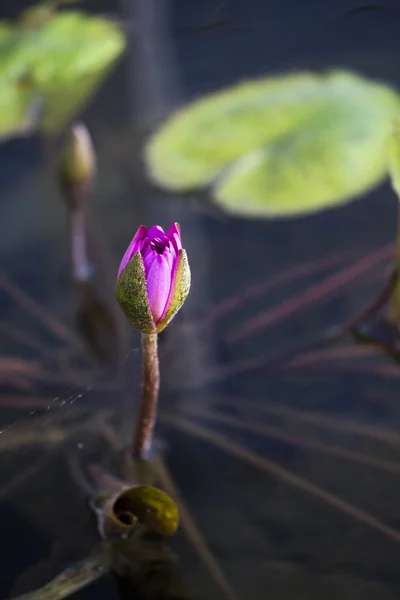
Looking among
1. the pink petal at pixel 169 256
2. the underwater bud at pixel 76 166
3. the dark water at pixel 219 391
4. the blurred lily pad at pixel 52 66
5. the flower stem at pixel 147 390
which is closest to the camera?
the pink petal at pixel 169 256

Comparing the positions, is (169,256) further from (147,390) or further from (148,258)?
(147,390)

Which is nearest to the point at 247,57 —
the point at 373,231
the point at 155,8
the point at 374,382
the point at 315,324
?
the point at 155,8

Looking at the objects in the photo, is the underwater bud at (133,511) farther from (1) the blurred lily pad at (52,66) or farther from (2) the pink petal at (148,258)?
(1) the blurred lily pad at (52,66)

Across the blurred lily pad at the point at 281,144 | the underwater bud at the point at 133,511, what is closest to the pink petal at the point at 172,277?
the underwater bud at the point at 133,511

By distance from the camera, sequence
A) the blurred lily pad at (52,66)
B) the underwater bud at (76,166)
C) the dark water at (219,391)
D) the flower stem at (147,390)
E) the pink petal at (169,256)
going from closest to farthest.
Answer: the pink petal at (169,256) → the flower stem at (147,390) → the dark water at (219,391) → the underwater bud at (76,166) → the blurred lily pad at (52,66)

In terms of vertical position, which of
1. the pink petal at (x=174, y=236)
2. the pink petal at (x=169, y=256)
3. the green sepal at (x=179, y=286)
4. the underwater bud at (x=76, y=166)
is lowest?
the underwater bud at (x=76, y=166)

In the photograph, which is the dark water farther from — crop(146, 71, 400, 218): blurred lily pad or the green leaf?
the green leaf

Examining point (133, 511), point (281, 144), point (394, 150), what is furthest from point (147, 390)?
point (281, 144)

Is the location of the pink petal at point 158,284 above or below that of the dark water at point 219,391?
above
